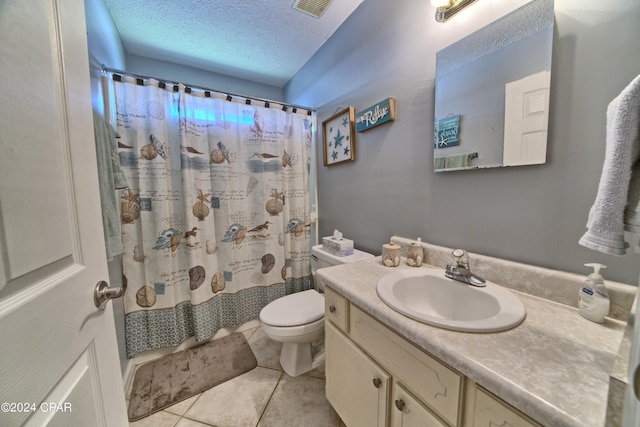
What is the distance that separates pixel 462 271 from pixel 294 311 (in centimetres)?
100

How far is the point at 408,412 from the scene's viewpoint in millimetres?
661

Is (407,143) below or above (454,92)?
below

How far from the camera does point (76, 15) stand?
1.84ft

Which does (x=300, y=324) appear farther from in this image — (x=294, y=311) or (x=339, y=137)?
(x=339, y=137)

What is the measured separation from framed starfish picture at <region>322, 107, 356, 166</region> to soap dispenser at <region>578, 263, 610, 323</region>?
1246 millimetres

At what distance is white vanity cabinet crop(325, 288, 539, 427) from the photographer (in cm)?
50

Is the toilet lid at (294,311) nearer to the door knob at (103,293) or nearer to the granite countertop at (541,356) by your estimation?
the granite countertop at (541,356)

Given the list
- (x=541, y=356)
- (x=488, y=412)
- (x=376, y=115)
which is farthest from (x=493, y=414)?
(x=376, y=115)

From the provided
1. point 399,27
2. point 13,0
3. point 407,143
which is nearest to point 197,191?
point 13,0

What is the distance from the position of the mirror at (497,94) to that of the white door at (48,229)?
1.28 m

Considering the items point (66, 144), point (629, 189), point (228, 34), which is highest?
point (228, 34)

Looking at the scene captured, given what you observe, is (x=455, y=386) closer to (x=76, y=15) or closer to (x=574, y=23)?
(x=574, y=23)

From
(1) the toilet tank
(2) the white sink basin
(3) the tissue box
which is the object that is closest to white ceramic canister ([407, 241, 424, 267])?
(2) the white sink basin

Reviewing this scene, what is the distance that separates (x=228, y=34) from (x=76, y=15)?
4.43 ft
